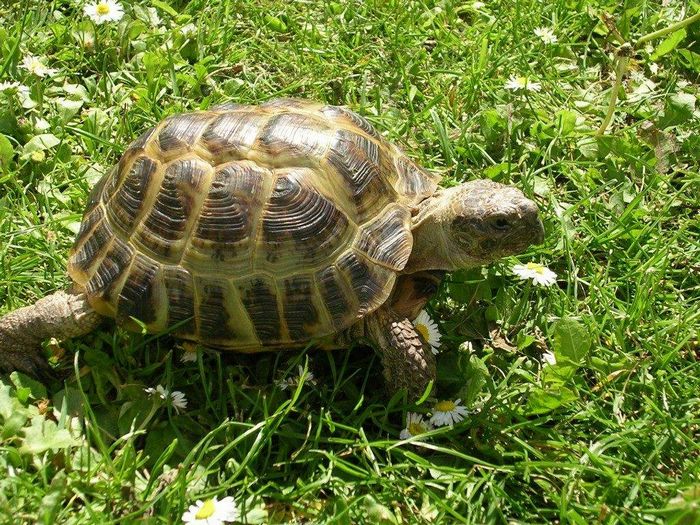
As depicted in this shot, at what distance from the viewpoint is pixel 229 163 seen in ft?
11.0

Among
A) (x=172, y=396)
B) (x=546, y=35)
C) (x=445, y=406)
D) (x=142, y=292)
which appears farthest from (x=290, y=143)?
(x=546, y=35)

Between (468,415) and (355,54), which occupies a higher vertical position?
(355,54)

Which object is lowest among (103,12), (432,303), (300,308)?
(432,303)

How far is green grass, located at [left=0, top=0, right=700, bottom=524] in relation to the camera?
10.3 ft

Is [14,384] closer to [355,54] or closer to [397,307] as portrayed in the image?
[397,307]

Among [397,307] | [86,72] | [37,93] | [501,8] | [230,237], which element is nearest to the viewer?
[230,237]

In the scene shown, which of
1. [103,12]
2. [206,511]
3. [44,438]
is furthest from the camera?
[103,12]

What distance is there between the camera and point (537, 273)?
374 centimetres

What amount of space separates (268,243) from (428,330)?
34.9 inches

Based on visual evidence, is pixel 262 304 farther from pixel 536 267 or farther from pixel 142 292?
pixel 536 267

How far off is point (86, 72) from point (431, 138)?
2208 mm

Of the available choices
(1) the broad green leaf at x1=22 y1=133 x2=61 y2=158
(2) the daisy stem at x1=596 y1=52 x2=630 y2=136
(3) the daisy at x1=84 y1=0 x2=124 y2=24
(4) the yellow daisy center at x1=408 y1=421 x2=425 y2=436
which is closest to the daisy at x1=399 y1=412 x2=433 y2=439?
(4) the yellow daisy center at x1=408 y1=421 x2=425 y2=436

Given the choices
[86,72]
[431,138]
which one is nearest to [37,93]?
[86,72]

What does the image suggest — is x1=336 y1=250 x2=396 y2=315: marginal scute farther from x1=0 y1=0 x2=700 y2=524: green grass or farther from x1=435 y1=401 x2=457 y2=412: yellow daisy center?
x1=435 y1=401 x2=457 y2=412: yellow daisy center
